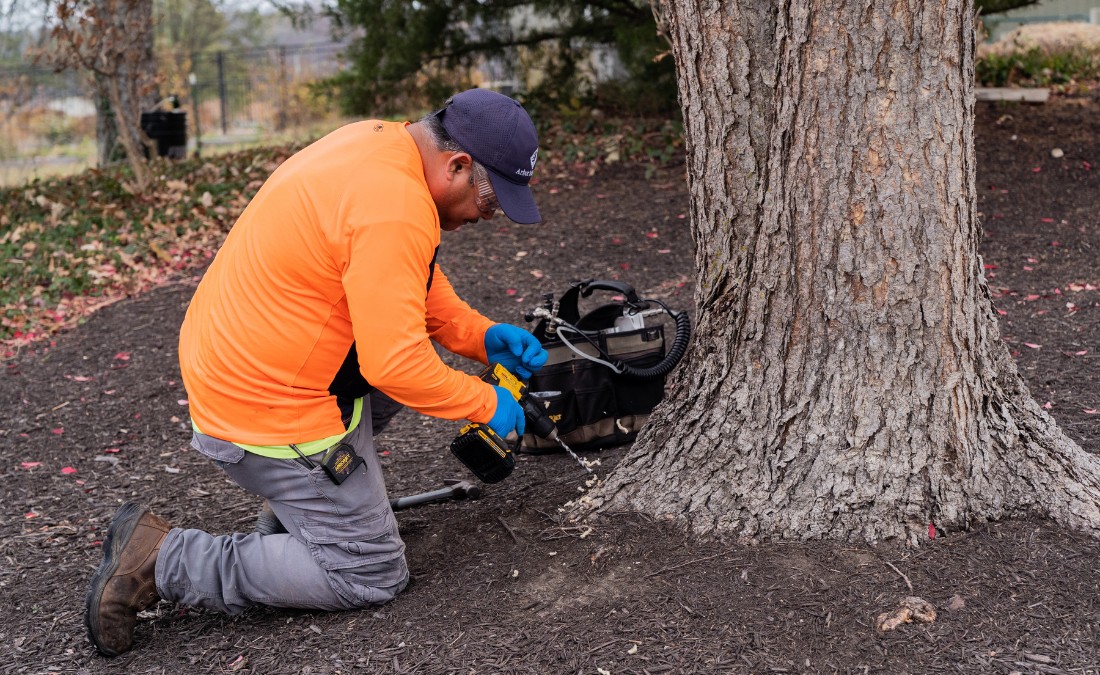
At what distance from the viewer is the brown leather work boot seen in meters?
2.69

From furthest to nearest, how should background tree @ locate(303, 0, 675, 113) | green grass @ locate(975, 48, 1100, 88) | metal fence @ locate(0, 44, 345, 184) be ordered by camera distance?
metal fence @ locate(0, 44, 345, 184) → green grass @ locate(975, 48, 1100, 88) → background tree @ locate(303, 0, 675, 113)

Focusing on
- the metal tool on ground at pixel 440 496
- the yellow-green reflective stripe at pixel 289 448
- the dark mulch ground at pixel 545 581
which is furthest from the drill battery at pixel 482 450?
→ the metal tool on ground at pixel 440 496

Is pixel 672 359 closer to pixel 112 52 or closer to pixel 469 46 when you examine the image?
pixel 469 46

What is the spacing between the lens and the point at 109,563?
276 centimetres

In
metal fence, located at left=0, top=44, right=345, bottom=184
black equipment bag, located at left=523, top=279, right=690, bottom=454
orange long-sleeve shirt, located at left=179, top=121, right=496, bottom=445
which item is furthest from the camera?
metal fence, located at left=0, top=44, right=345, bottom=184

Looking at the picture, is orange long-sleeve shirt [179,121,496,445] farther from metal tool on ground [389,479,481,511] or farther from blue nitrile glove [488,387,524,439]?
metal tool on ground [389,479,481,511]

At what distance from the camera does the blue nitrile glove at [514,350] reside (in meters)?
3.30

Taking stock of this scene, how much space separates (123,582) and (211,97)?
868 inches

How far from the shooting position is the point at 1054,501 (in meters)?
2.69

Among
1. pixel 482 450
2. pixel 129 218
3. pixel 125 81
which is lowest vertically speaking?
pixel 482 450

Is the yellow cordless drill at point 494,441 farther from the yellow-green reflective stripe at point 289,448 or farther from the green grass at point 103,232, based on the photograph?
the green grass at point 103,232

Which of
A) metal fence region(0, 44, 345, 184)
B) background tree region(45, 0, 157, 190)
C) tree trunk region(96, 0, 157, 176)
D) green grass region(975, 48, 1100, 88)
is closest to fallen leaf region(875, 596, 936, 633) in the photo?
background tree region(45, 0, 157, 190)

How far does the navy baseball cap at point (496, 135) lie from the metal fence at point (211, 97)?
54.5ft

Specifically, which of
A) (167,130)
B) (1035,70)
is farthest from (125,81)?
(1035,70)
